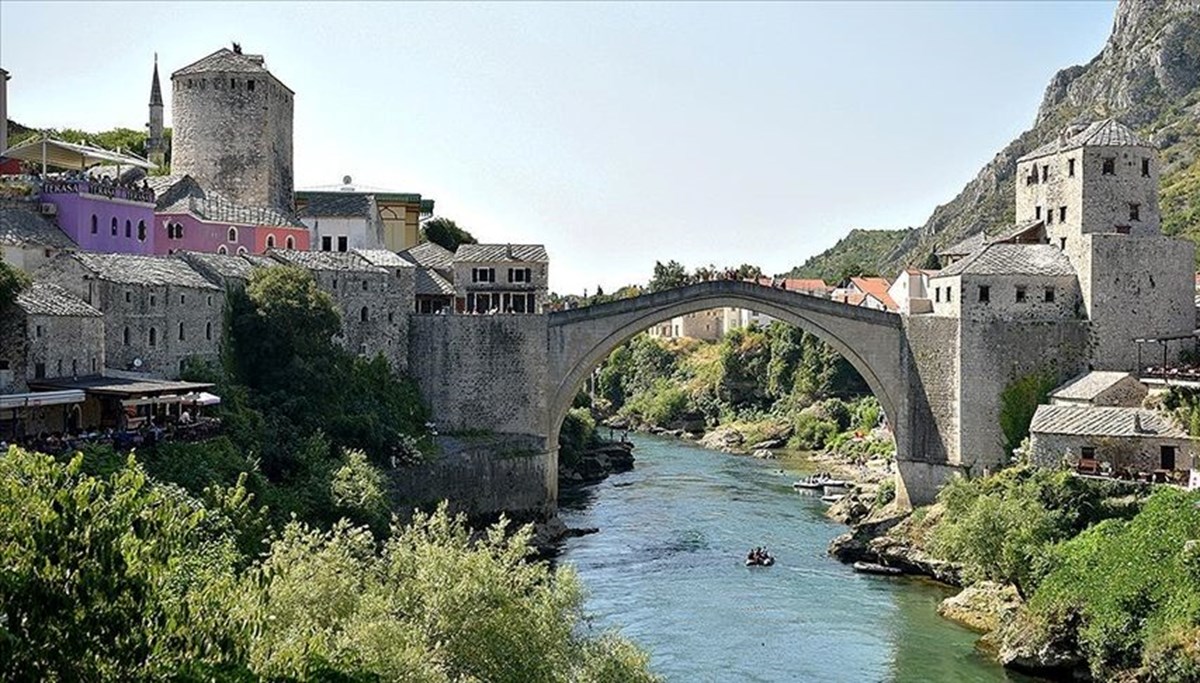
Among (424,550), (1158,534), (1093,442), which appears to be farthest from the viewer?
(1093,442)

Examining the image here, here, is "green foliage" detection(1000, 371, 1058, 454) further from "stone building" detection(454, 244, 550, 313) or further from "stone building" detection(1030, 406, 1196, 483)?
"stone building" detection(454, 244, 550, 313)

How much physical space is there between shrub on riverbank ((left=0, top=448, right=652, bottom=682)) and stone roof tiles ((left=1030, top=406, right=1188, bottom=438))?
69.6 ft

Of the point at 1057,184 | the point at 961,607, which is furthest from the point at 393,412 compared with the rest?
the point at 1057,184

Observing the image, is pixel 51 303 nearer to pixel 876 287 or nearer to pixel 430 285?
pixel 430 285

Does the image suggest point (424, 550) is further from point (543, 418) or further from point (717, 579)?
point (543, 418)

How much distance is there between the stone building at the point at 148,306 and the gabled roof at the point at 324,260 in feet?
20.7

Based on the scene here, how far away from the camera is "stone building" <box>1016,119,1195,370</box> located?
46062 mm

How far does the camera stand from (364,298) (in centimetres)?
5059

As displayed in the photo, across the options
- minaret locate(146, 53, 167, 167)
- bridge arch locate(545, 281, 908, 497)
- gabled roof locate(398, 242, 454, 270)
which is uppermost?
minaret locate(146, 53, 167, 167)

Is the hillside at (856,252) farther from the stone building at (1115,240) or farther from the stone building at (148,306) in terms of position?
the stone building at (148,306)

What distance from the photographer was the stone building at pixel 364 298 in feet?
164

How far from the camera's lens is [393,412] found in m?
48.8

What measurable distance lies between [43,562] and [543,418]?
35590 millimetres

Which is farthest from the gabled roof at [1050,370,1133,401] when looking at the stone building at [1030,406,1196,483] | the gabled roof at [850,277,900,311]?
the gabled roof at [850,277,900,311]
